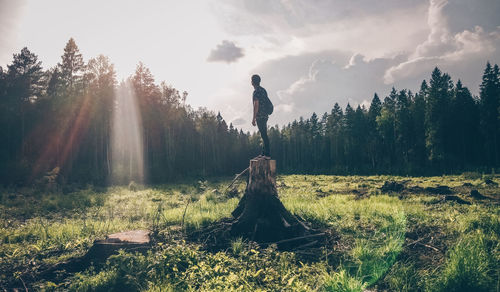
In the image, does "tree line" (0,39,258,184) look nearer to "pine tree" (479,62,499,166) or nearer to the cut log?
the cut log

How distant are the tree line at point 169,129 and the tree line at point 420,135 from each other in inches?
6.6

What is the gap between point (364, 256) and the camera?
4.52 meters

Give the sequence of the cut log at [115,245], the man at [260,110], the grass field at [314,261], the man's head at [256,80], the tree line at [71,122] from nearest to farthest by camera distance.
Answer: the grass field at [314,261] < the cut log at [115,245] < the man at [260,110] < the man's head at [256,80] < the tree line at [71,122]

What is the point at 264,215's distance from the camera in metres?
6.27

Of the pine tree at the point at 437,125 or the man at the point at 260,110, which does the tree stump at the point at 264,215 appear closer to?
the man at the point at 260,110

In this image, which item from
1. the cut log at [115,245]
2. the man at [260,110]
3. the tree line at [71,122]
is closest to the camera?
the cut log at [115,245]

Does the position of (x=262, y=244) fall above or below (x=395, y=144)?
below

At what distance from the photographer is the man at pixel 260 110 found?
725 cm

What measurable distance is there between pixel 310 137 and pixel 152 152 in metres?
42.0

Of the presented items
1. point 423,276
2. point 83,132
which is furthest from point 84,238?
point 83,132

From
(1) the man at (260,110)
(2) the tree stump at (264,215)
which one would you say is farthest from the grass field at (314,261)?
(1) the man at (260,110)

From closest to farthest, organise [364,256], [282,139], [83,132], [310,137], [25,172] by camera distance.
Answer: [364,256] < [25,172] < [83,132] < [310,137] < [282,139]

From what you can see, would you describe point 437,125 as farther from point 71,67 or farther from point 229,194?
point 71,67

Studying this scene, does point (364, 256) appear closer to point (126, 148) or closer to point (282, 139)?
point (126, 148)
